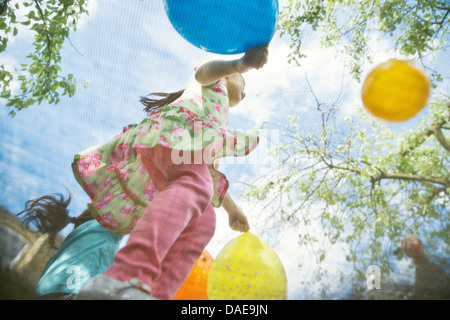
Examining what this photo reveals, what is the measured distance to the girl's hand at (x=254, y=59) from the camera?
724 mm

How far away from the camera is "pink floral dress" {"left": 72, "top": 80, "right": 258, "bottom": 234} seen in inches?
27.2

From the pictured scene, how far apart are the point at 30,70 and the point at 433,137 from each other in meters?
1.20

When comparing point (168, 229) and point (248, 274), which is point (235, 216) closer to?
point (248, 274)

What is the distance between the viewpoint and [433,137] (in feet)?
3.27

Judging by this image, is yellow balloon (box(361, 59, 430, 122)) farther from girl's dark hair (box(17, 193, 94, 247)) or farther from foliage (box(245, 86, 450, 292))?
girl's dark hair (box(17, 193, 94, 247))

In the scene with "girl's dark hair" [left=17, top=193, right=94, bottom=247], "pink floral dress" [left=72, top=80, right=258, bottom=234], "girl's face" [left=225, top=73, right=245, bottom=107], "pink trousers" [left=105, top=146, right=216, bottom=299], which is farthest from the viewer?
"girl's face" [left=225, top=73, right=245, bottom=107]

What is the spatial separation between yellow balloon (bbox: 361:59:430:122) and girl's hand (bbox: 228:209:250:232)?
18.9 inches

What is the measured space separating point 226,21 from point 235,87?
10.2 inches

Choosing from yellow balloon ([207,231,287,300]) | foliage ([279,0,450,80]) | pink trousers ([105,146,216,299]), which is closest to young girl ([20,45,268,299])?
pink trousers ([105,146,216,299])

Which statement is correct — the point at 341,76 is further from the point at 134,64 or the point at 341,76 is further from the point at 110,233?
the point at 110,233

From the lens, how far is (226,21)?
712 mm

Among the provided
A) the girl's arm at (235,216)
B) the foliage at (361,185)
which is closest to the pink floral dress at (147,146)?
the girl's arm at (235,216)

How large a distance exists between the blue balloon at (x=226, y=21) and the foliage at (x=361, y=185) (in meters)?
0.31

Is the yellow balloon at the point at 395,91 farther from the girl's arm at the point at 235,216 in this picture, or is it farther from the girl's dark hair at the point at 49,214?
the girl's dark hair at the point at 49,214
